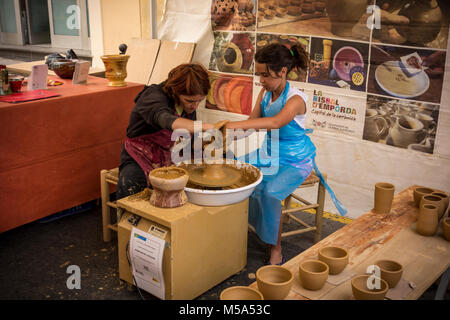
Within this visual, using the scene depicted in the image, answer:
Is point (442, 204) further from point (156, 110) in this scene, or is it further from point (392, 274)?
point (156, 110)

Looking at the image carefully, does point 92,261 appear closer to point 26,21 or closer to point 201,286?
point 201,286

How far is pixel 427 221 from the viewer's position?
216 cm

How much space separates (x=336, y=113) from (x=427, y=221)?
1.43 meters

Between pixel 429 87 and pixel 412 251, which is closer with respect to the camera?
pixel 412 251

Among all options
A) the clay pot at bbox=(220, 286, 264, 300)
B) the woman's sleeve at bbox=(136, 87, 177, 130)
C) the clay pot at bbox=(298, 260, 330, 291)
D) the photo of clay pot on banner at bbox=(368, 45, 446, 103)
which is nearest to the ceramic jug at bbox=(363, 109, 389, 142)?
the photo of clay pot on banner at bbox=(368, 45, 446, 103)

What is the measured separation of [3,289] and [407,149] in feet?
8.88

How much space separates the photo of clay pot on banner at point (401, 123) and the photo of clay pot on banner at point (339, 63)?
0.18 meters

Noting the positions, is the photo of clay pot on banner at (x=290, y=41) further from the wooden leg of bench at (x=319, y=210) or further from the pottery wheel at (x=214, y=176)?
the pottery wheel at (x=214, y=176)

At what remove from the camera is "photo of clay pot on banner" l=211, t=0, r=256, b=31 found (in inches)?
148

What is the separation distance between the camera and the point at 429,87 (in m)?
3.00

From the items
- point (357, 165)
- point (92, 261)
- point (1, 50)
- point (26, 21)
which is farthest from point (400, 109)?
point (1, 50)

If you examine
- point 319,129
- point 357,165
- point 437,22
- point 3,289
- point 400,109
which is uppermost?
point 437,22

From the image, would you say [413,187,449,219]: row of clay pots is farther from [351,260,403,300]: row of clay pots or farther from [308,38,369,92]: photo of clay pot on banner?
[308,38,369,92]: photo of clay pot on banner

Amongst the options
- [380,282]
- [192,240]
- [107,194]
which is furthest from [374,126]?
[107,194]
